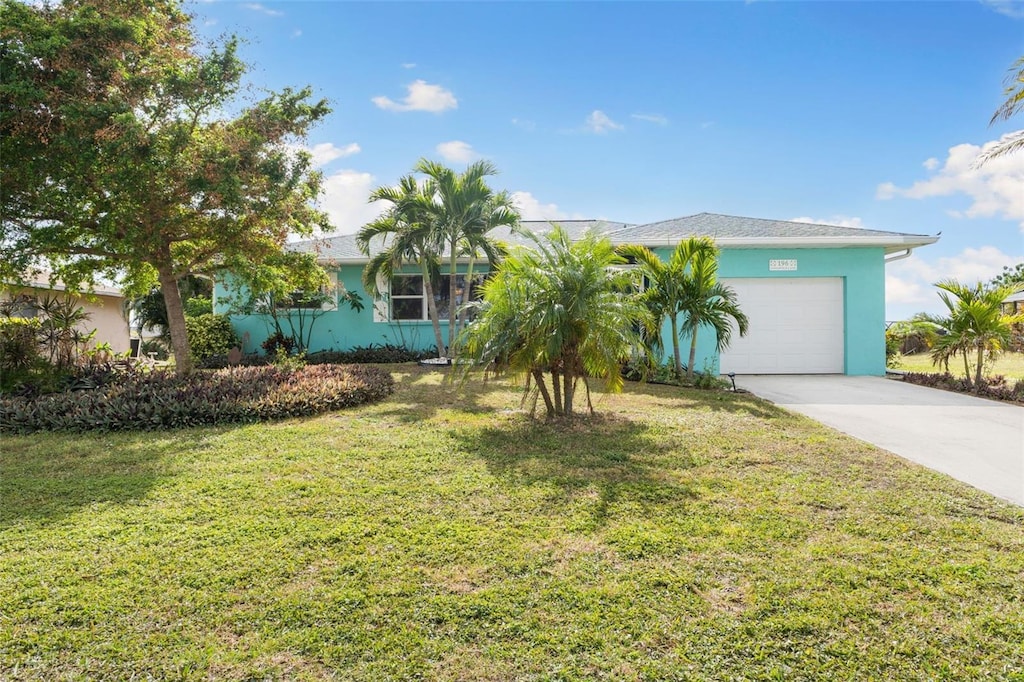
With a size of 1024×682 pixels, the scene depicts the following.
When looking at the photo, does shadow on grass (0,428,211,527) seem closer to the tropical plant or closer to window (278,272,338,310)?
the tropical plant

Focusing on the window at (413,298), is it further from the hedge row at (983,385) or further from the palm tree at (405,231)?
the hedge row at (983,385)

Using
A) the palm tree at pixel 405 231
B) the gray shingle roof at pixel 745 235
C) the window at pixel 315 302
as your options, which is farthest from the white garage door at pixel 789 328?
the window at pixel 315 302

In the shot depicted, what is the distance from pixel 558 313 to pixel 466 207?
721 cm

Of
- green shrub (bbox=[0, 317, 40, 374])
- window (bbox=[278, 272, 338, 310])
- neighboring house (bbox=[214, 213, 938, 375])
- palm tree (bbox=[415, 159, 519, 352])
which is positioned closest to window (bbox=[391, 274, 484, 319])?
window (bbox=[278, 272, 338, 310])

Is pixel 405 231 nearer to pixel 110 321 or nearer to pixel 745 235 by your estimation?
pixel 745 235

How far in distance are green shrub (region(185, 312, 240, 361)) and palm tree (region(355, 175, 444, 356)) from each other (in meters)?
4.59

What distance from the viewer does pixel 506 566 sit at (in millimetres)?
3059

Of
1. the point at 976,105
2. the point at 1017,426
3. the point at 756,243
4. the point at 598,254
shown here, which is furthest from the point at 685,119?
the point at 1017,426

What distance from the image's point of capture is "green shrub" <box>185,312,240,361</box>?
14621 millimetres

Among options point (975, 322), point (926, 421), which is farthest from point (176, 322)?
point (975, 322)

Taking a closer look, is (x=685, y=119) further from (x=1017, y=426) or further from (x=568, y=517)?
(x=568, y=517)

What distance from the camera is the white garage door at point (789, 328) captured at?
12727 millimetres

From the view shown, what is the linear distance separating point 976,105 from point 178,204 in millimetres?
14133

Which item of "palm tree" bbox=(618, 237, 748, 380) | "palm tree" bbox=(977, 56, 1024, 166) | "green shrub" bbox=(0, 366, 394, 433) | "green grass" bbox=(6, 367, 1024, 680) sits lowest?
"green grass" bbox=(6, 367, 1024, 680)
